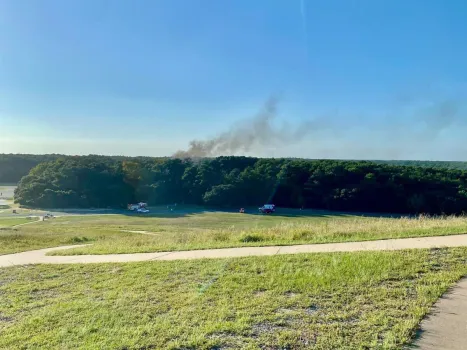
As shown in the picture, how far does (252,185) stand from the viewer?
6369 centimetres

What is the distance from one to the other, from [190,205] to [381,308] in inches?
2477

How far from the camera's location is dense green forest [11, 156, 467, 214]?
5256cm

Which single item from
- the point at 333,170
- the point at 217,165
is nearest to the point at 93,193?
→ the point at 217,165

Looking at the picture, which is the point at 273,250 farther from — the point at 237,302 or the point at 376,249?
the point at 237,302

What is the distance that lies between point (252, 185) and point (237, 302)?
194ft

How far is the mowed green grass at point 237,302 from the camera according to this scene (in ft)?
12.3

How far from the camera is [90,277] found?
682cm

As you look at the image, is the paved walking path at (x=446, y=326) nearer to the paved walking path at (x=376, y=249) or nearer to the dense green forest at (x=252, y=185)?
the paved walking path at (x=376, y=249)

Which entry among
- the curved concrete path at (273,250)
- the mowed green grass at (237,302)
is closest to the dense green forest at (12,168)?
the curved concrete path at (273,250)

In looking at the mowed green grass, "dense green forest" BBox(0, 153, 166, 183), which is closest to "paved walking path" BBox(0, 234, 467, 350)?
the mowed green grass

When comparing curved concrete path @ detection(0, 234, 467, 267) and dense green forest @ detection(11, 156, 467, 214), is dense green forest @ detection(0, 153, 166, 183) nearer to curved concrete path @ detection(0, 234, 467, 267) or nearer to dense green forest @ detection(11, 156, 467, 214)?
dense green forest @ detection(11, 156, 467, 214)

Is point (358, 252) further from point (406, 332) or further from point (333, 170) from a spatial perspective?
point (333, 170)

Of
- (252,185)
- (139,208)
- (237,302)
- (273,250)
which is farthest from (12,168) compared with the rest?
(237,302)

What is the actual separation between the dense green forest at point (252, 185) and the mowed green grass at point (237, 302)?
4813 cm
